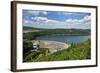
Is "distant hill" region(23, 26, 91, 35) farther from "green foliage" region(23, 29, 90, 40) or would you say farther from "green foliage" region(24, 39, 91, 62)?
"green foliage" region(24, 39, 91, 62)

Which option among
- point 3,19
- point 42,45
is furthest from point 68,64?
point 3,19

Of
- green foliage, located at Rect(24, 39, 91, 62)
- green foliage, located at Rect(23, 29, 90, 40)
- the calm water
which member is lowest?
green foliage, located at Rect(24, 39, 91, 62)

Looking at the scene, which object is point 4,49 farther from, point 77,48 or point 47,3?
point 77,48

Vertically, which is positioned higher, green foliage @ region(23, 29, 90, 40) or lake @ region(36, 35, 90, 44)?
green foliage @ region(23, 29, 90, 40)

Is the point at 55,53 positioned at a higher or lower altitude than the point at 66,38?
lower

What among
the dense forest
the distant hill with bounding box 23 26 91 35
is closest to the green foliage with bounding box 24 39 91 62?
the dense forest

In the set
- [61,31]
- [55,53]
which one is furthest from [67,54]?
[61,31]

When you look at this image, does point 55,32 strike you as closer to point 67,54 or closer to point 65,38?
point 65,38

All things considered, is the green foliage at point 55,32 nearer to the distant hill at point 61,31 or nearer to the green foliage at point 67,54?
the distant hill at point 61,31
